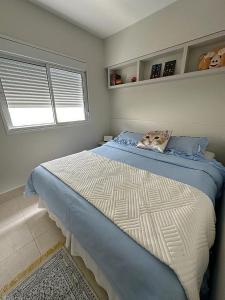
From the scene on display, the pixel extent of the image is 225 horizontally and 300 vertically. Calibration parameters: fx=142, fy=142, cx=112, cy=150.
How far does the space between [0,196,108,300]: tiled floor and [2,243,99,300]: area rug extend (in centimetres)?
6

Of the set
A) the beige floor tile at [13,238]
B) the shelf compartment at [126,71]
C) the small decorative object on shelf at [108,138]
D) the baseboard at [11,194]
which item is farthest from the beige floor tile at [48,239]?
the shelf compartment at [126,71]

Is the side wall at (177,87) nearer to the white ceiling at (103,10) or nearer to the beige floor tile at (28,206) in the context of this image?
the white ceiling at (103,10)

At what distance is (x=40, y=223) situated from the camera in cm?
166

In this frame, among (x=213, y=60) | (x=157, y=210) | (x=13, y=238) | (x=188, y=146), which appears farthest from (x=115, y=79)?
(x=13, y=238)

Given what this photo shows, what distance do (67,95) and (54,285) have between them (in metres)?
2.48

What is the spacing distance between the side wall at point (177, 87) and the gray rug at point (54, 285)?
7.26ft

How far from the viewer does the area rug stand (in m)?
1.02

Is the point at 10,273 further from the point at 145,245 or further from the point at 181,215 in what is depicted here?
the point at 181,215

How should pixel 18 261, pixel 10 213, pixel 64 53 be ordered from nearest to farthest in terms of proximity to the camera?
1. pixel 18 261
2. pixel 10 213
3. pixel 64 53

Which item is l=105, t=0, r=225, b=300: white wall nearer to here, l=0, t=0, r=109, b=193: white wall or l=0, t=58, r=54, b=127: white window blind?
l=0, t=0, r=109, b=193: white wall

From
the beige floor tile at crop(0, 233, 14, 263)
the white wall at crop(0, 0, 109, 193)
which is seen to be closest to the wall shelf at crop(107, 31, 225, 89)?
the white wall at crop(0, 0, 109, 193)

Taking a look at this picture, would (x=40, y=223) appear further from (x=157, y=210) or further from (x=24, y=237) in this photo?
(x=157, y=210)

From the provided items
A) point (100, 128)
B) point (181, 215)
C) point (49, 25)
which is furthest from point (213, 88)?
point (49, 25)

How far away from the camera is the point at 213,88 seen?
190cm
